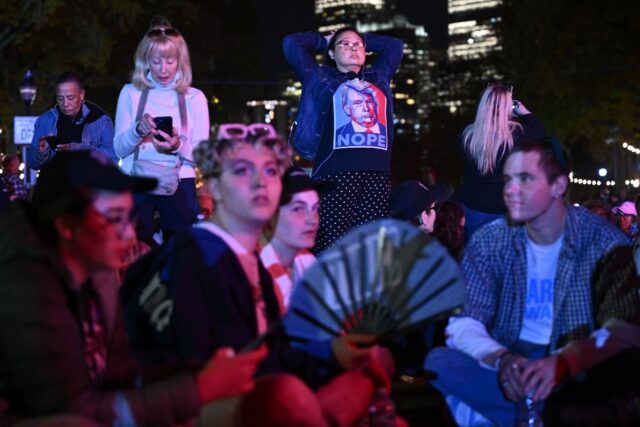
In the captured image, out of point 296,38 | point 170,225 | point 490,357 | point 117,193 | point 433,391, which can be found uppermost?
point 296,38

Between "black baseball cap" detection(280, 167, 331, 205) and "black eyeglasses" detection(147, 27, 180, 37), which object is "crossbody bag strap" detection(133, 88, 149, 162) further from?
"black baseball cap" detection(280, 167, 331, 205)

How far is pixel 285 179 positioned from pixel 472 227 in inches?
143

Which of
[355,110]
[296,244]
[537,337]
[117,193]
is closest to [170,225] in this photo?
[355,110]

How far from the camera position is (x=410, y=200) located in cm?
880

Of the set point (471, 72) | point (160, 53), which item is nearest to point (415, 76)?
point (471, 72)

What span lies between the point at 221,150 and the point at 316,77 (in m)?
3.79

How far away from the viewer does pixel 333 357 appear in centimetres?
433

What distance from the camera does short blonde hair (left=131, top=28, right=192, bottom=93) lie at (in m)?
7.63

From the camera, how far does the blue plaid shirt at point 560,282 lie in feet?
17.3

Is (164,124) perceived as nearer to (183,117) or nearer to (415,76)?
(183,117)

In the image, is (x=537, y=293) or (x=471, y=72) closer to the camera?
(x=537, y=293)

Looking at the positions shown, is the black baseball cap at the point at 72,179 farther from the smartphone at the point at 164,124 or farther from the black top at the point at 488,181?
the black top at the point at 488,181

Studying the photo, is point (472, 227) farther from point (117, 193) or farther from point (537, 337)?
point (117, 193)

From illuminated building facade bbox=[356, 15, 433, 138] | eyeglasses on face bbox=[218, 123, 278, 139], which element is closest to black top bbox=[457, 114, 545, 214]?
eyeglasses on face bbox=[218, 123, 278, 139]
